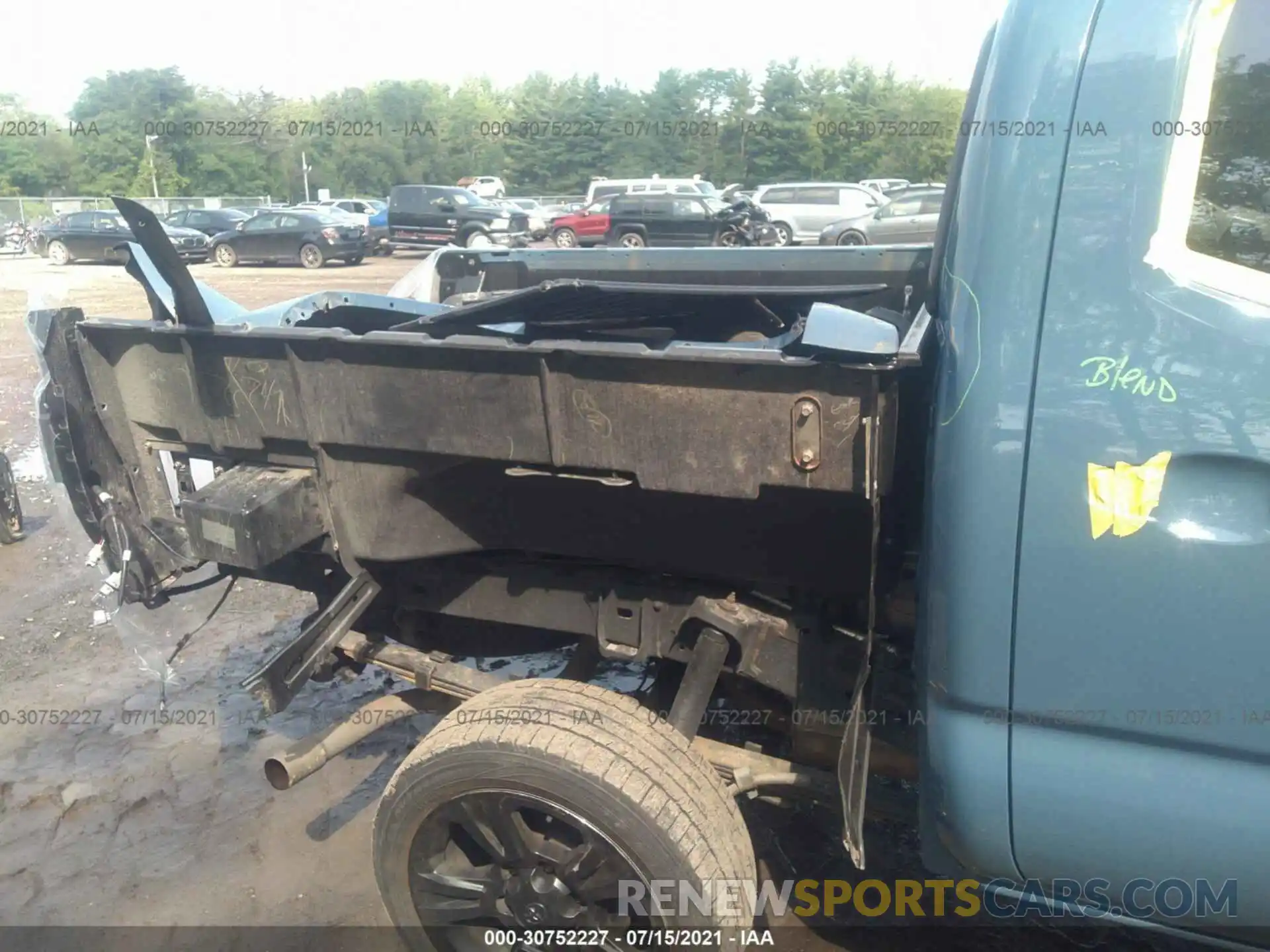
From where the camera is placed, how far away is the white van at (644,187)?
93.0 feet

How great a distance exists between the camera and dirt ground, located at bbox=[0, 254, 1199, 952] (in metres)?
2.73

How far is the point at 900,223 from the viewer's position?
2053cm

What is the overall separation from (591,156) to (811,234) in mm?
31957

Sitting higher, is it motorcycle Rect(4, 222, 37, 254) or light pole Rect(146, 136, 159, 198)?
light pole Rect(146, 136, 159, 198)

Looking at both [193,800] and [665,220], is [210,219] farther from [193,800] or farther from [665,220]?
[193,800]

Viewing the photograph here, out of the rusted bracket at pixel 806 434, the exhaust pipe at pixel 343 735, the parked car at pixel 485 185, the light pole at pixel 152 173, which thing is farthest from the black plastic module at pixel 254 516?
the light pole at pixel 152 173

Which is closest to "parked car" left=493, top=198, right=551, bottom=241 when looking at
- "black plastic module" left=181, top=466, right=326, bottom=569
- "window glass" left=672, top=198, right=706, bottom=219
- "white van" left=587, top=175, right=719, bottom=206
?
"white van" left=587, top=175, right=719, bottom=206

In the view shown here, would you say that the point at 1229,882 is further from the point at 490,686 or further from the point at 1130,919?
the point at 490,686

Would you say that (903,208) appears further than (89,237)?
No

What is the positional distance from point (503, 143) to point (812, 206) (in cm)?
3432

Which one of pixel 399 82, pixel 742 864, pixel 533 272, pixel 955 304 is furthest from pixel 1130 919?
pixel 399 82

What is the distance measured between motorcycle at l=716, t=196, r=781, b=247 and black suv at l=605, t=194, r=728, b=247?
202mm

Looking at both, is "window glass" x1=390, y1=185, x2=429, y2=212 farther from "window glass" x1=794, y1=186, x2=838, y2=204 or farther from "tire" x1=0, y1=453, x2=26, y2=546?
"tire" x1=0, y1=453, x2=26, y2=546

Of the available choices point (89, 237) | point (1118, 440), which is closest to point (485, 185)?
point (89, 237)
